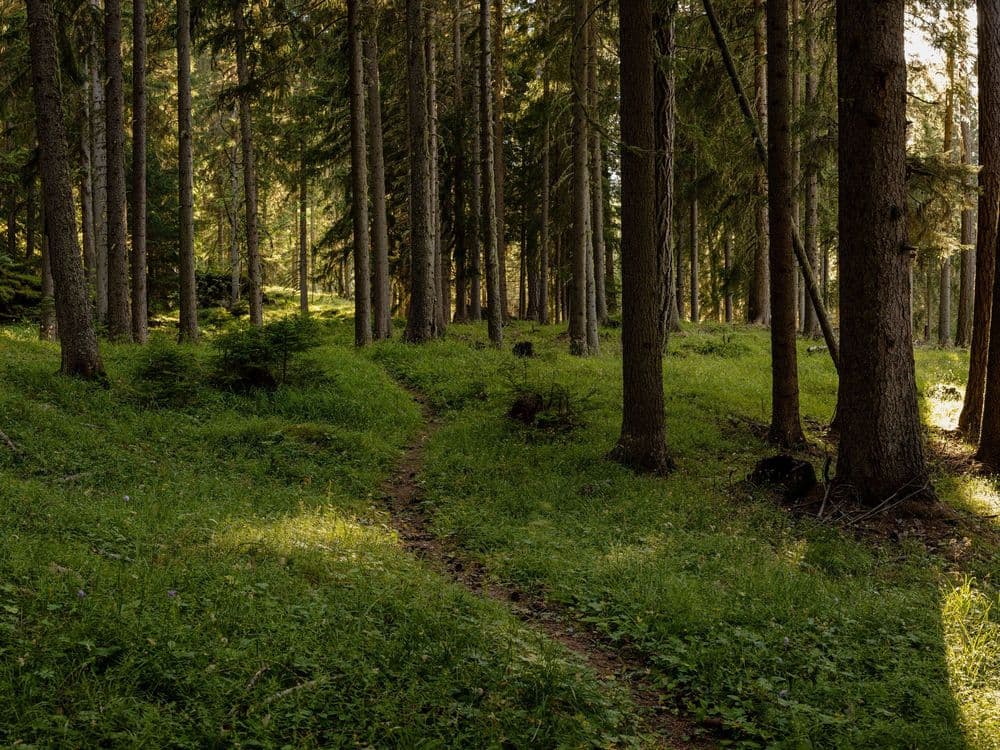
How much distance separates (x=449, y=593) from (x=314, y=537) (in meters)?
1.68

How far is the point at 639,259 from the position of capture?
31.8 feet

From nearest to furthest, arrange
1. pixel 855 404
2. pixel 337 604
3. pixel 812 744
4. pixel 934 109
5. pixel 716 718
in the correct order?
pixel 812 744 → pixel 716 718 → pixel 337 604 → pixel 855 404 → pixel 934 109

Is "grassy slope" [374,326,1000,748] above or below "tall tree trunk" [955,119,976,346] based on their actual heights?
below

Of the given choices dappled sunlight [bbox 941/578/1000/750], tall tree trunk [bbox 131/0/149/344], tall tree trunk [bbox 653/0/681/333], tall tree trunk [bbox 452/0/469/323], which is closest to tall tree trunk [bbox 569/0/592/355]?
tall tree trunk [bbox 653/0/681/333]

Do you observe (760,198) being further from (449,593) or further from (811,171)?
(449,593)

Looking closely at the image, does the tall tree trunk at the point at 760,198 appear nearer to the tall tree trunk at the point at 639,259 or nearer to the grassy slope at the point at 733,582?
the tall tree trunk at the point at 639,259

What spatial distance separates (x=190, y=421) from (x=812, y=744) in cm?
963

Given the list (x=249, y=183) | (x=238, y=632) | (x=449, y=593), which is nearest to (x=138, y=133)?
(x=249, y=183)

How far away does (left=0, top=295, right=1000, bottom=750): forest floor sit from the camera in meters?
3.75

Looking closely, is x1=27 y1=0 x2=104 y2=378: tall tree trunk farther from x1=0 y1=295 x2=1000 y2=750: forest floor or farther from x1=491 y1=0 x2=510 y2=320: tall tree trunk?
x1=491 y1=0 x2=510 y2=320: tall tree trunk

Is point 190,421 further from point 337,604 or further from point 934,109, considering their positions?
point 934,109

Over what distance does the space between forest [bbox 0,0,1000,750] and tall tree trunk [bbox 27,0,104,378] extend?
0.18ft

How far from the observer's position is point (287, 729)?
11.6 feet

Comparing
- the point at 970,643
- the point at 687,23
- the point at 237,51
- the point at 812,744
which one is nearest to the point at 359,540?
the point at 812,744
